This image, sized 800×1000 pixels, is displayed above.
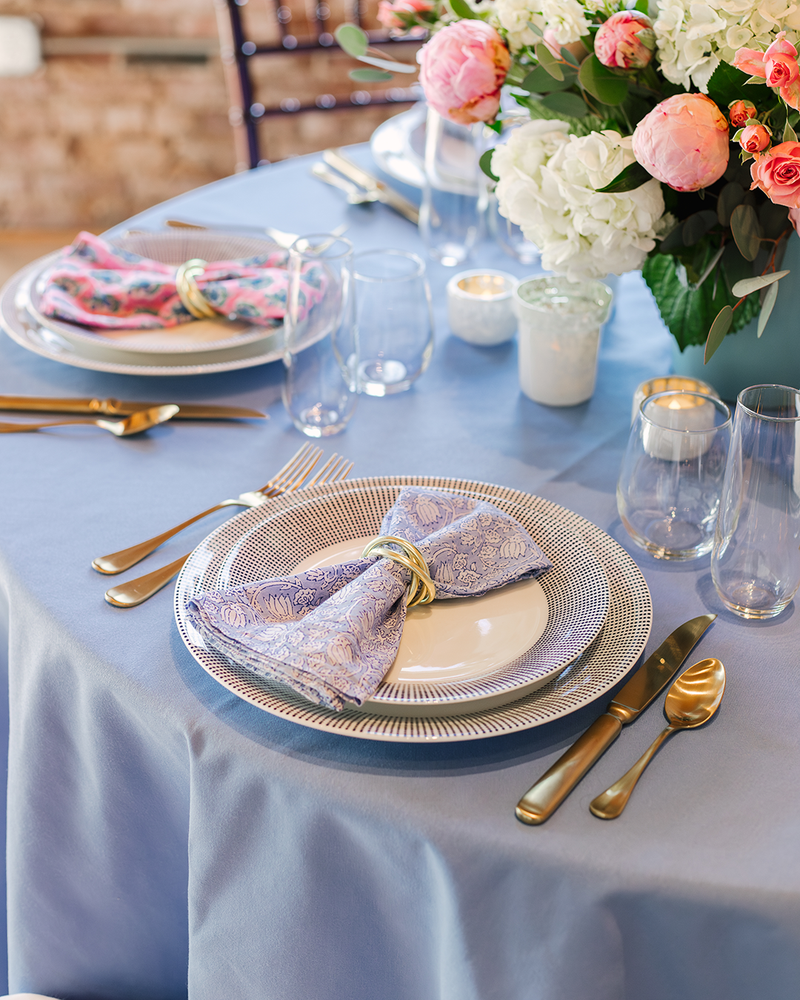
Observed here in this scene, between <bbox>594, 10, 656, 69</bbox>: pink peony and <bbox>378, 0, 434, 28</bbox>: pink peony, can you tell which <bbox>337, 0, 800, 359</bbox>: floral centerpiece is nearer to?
<bbox>594, 10, 656, 69</bbox>: pink peony

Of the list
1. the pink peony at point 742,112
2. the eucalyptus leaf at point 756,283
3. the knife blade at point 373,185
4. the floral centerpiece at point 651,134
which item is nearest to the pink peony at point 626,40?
the floral centerpiece at point 651,134

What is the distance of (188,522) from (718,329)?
0.51m

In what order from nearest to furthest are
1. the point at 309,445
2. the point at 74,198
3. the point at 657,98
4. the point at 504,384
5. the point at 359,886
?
the point at 359,886, the point at 657,98, the point at 309,445, the point at 504,384, the point at 74,198

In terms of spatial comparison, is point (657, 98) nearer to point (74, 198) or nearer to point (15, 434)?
point (15, 434)

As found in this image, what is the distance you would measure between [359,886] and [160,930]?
279 mm

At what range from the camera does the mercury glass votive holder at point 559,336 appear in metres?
1.02

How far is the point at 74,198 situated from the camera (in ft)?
13.0

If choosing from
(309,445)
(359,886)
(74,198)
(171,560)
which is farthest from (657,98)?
(74,198)

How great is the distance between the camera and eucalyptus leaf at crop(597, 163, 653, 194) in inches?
32.4

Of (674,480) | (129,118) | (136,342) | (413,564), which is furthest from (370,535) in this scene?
(129,118)

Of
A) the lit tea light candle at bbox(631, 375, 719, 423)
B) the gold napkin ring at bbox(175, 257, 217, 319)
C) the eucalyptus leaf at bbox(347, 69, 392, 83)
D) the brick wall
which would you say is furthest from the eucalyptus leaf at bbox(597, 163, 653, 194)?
the brick wall

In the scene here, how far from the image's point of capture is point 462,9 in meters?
0.99

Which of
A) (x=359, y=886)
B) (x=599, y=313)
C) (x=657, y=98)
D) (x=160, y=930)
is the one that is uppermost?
(x=657, y=98)

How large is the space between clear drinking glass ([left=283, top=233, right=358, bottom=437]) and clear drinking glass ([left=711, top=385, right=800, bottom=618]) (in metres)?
0.44
